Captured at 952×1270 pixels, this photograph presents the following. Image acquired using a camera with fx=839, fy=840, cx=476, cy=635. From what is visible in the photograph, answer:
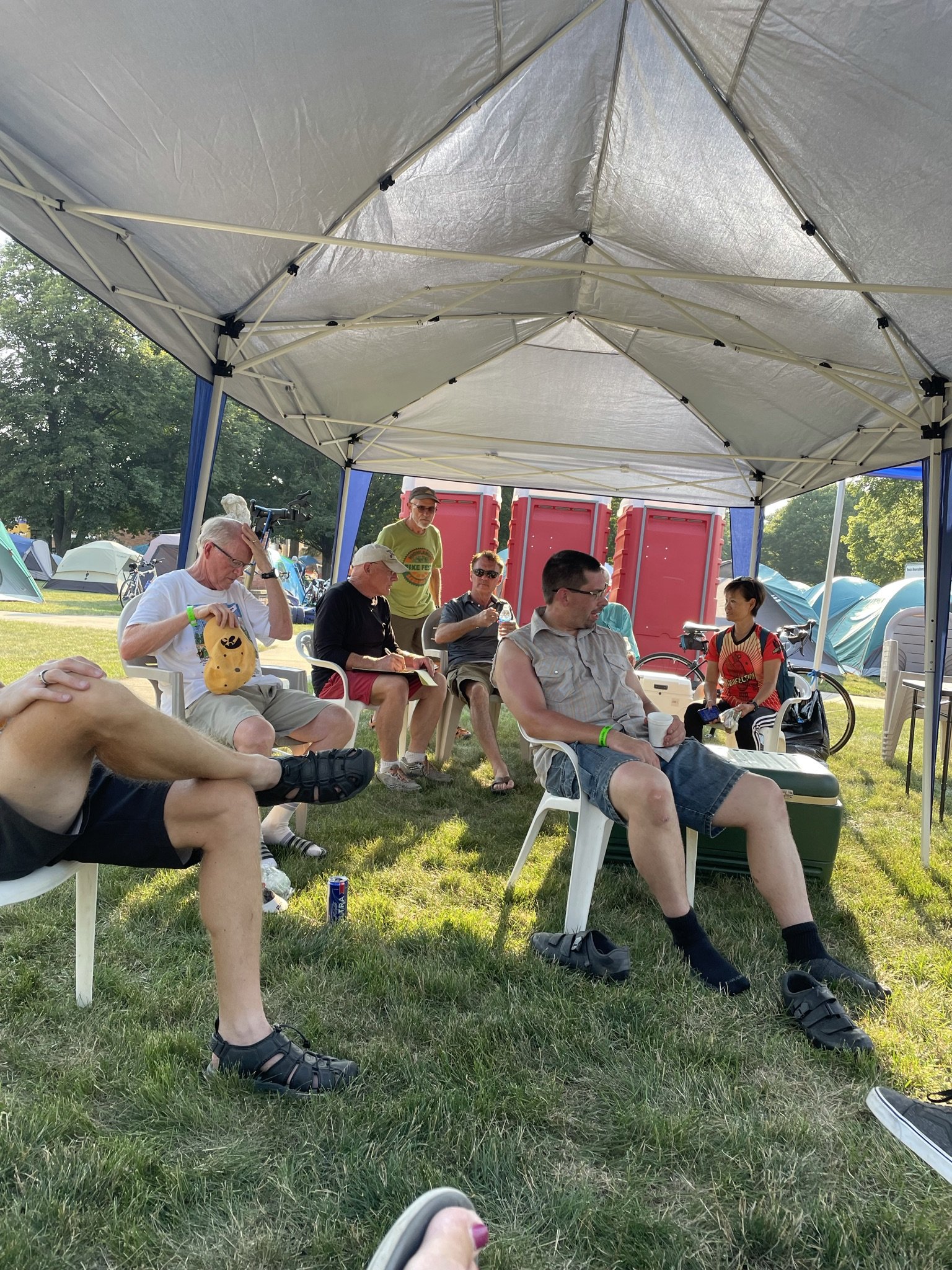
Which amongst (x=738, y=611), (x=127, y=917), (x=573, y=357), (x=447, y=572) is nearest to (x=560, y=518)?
(x=447, y=572)

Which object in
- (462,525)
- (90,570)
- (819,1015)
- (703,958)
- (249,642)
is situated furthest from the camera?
(90,570)

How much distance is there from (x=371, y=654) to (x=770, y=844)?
2.47 m

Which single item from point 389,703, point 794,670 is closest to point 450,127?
point 389,703

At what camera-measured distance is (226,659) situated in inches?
121

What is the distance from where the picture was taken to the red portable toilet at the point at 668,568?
379 inches

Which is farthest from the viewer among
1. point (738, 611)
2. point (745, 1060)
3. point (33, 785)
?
point (738, 611)

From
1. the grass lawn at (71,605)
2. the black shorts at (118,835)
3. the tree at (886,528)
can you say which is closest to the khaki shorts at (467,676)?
the black shorts at (118,835)

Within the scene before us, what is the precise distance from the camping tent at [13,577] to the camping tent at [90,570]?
438 centimetres

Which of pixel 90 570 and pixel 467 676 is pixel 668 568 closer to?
pixel 467 676

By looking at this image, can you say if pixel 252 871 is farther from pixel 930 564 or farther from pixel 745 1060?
pixel 930 564

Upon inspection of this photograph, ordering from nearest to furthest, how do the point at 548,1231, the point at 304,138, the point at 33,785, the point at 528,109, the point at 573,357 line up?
the point at 548,1231
the point at 33,785
the point at 304,138
the point at 528,109
the point at 573,357

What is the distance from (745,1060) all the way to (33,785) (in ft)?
5.45

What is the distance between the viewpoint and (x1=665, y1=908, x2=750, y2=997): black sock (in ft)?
7.50

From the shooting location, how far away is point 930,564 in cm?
400
